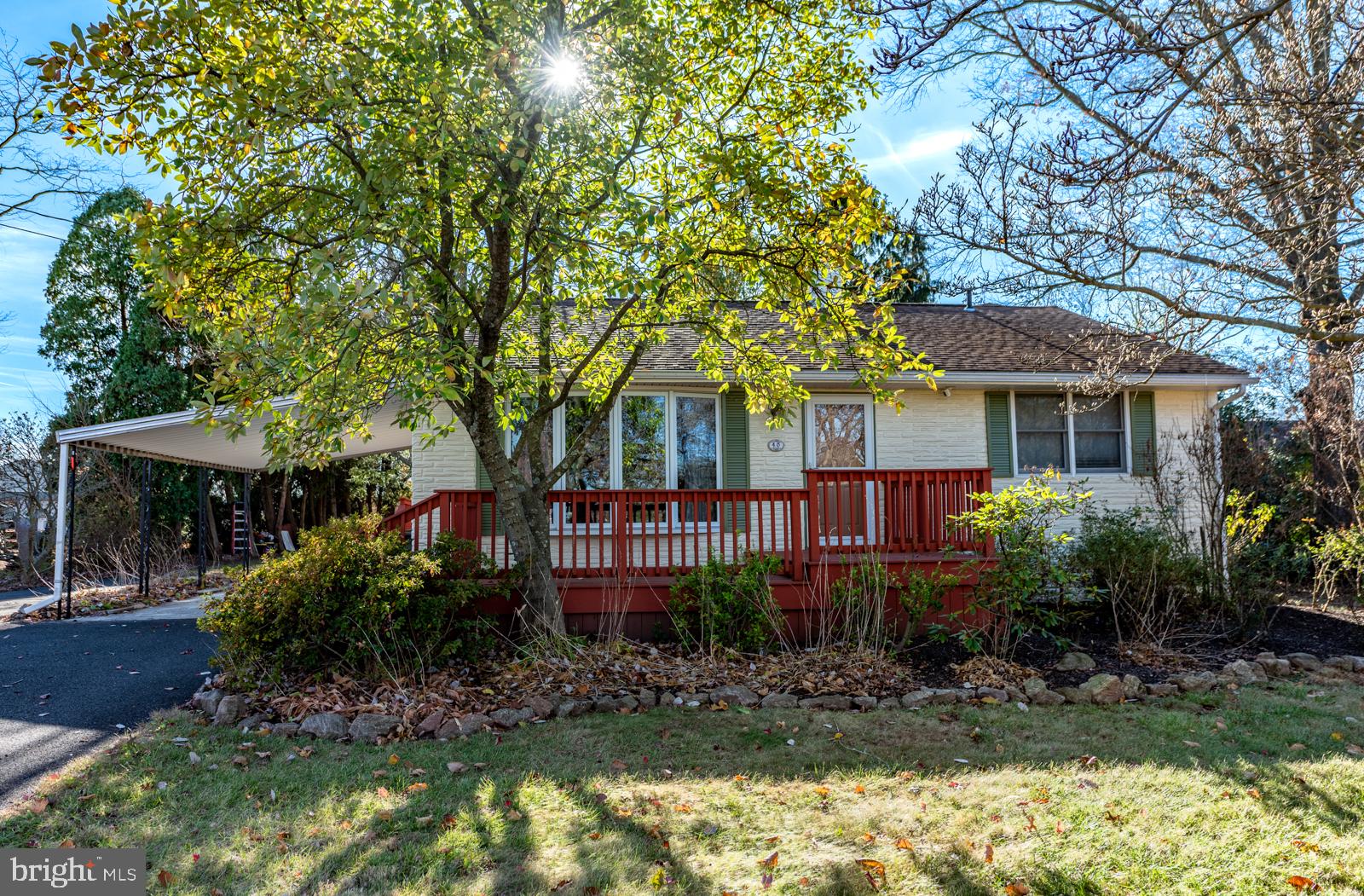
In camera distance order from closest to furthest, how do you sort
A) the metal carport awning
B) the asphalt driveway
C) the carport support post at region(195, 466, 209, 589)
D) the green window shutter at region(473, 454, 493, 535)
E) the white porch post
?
the asphalt driveway
the metal carport awning
the green window shutter at region(473, 454, 493, 535)
the white porch post
the carport support post at region(195, 466, 209, 589)

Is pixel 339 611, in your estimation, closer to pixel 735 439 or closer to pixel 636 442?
pixel 636 442

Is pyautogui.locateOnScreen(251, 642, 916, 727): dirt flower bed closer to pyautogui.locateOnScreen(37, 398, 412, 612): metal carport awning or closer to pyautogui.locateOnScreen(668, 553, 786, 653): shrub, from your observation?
pyautogui.locateOnScreen(668, 553, 786, 653): shrub

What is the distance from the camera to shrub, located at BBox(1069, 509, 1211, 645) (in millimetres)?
7336

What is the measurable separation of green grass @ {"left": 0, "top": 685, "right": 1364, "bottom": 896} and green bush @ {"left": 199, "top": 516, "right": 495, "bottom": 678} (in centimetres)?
79

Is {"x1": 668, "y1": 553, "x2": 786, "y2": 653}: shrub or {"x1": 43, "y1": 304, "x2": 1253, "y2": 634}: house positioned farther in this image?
{"x1": 43, "y1": 304, "x2": 1253, "y2": 634}: house

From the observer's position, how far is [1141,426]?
35.2 ft

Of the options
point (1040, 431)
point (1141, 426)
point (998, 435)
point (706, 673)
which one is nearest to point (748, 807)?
point (706, 673)

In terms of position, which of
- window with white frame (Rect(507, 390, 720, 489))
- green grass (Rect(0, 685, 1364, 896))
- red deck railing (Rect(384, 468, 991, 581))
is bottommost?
green grass (Rect(0, 685, 1364, 896))

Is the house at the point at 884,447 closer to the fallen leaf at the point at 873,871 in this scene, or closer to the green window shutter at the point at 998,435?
the green window shutter at the point at 998,435

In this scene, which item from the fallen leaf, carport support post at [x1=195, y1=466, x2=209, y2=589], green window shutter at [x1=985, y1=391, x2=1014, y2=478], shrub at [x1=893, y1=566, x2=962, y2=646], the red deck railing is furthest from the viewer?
carport support post at [x1=195, y1=466, x2=209, y2=589]

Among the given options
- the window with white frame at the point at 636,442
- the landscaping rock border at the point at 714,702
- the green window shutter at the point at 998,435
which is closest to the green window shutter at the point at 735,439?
the window with white frame at the point at 636,442

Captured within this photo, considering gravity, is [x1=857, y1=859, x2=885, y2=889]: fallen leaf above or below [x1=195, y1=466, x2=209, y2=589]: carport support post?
below

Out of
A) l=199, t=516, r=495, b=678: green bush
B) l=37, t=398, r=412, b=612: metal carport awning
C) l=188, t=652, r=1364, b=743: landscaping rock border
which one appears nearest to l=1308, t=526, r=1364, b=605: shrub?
l=188, t=652, r=1364, b=743: landscaping rock border

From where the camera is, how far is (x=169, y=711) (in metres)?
5.46
